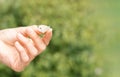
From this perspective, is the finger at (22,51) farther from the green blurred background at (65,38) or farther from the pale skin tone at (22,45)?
the green blurred background at (65,38)

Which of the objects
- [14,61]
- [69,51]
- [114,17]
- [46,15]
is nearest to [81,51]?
[69,51]

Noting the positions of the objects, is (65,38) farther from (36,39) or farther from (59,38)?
(36,39)

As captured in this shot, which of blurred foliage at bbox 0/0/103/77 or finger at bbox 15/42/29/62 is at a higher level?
finger at bbox 15/42/29/62

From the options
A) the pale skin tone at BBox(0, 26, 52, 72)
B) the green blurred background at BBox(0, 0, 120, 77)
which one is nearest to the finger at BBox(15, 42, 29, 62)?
the pale skin tone at BBox(0, 26, 52, 72)

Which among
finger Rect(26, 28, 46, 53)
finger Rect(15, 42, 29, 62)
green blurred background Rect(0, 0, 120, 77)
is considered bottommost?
green blurred background Rect(0, 0, 120, 77)

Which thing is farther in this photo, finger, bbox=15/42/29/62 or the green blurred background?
the green blurred background

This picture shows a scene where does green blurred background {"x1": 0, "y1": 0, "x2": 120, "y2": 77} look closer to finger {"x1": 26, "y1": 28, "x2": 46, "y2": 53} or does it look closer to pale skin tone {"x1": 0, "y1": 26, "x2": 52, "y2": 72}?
pale skin tone {"x1": 0, "y1": 26, "x2": 52, "y2": 72}

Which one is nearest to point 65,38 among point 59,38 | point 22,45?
point 59,38

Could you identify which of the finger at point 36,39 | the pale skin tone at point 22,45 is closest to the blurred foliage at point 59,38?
the pale skin tone at point 22,45

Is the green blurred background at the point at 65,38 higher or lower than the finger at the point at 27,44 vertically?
lower
